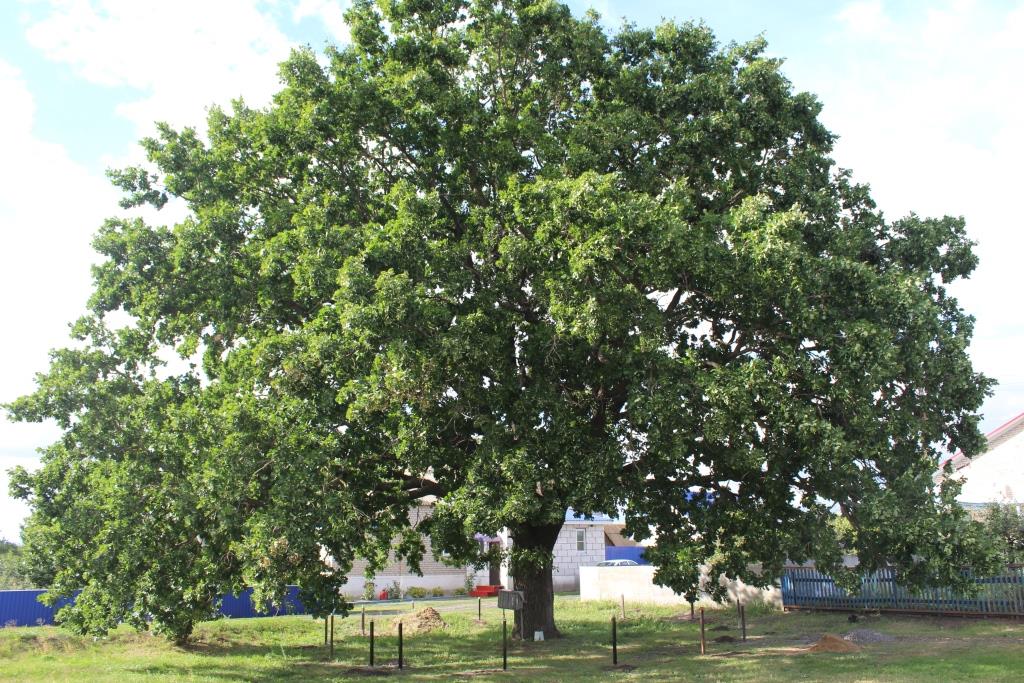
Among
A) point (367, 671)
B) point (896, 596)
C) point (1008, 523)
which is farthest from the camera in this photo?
point (1008, 523)

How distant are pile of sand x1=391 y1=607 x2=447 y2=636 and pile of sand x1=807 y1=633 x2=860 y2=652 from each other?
12.4 meters

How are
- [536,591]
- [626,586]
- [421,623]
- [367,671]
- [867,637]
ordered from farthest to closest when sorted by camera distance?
[626,586] < [421,623] < [536,591] < [867,637] < [367,671]

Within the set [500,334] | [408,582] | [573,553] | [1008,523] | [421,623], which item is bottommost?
[408,582]

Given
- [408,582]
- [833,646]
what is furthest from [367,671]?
[408,582]

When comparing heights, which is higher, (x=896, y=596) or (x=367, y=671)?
(x=896, y=596)

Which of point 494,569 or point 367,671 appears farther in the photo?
point 494,569

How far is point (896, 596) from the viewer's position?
23.3m

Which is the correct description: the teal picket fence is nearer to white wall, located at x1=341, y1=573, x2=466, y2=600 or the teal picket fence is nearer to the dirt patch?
the dirt patch

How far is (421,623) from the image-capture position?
85.3ft

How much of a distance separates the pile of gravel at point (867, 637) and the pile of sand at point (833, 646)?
1367 millimetres

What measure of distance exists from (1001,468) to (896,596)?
17.2 metres

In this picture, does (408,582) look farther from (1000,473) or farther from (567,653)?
(1000,473)

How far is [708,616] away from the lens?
27.5m

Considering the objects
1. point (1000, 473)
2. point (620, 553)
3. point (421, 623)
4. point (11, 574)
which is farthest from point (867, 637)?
point (11, 574)
